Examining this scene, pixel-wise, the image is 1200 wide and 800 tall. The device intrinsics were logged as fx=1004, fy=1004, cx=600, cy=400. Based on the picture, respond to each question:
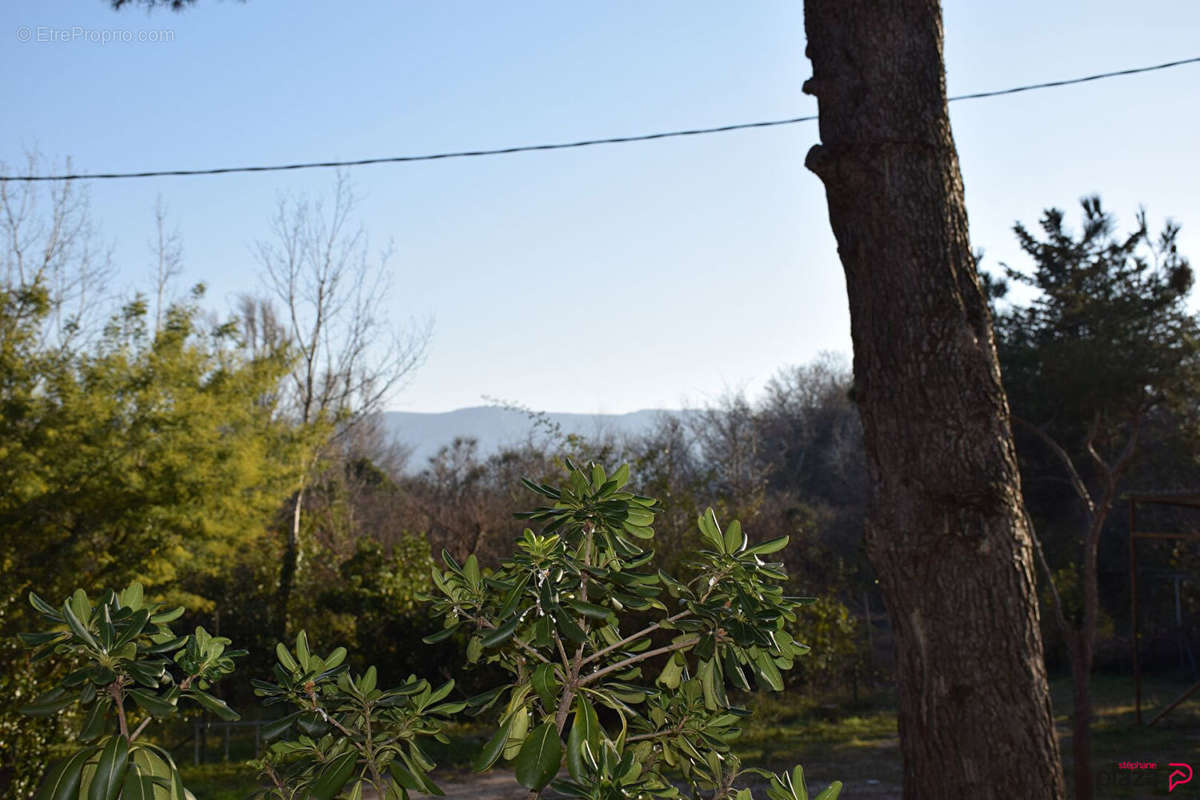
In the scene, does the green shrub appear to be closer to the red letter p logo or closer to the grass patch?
the grass patch

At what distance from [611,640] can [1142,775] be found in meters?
8.30

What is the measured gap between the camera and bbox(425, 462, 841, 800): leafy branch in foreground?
1.47 meters

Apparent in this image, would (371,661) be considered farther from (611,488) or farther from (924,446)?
(611,488)

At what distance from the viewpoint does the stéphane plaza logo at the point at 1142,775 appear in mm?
7992

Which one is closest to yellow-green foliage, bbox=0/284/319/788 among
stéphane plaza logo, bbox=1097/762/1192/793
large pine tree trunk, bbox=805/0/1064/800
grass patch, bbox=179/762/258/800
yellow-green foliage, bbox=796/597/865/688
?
grass patch, bbox=179/762/258/800

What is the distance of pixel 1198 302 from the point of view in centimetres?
1333

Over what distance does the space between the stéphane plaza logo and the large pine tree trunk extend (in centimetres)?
595

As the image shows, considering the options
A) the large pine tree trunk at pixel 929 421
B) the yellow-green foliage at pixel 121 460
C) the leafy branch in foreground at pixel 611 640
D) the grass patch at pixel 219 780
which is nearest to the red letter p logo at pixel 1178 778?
the large pine tree trunk at pixel 929 421

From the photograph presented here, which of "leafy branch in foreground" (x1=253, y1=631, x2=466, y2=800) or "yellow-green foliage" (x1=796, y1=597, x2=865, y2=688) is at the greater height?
"leafy branch in foreground" (x1=253, y1=631, x2=466, y2=800)

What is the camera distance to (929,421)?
322 cm

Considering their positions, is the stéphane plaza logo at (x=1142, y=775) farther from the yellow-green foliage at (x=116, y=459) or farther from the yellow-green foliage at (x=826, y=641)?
the yellow-green foliage at (x=116, y=459)

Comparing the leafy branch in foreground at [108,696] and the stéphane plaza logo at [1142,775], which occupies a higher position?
the leafy branch in foreground at [108,696]

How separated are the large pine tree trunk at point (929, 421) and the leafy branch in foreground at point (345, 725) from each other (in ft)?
6.49

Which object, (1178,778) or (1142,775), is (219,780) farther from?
(1178,778)
